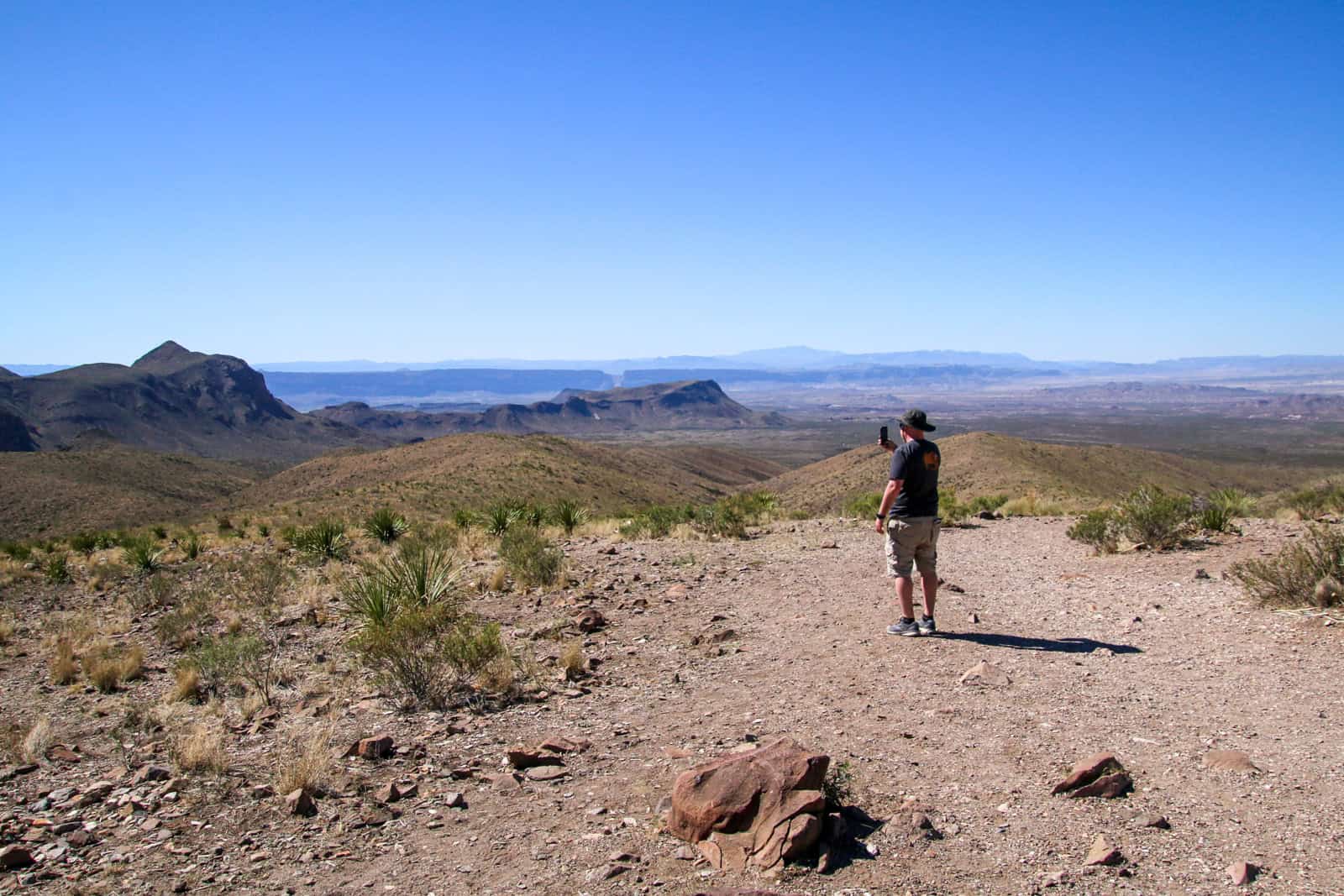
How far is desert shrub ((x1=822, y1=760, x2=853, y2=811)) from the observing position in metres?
4.55

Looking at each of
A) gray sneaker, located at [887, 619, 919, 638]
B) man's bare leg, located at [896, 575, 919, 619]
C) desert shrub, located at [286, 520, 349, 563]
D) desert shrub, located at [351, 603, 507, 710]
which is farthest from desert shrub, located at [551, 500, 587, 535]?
man's bare leg, located at [896, 575, 919, 619]

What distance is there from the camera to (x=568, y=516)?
18.5m

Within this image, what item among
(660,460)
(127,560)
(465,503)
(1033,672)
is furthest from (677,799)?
(660,460)

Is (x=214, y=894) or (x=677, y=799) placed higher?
(x=677, y=799)

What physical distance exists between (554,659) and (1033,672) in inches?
167

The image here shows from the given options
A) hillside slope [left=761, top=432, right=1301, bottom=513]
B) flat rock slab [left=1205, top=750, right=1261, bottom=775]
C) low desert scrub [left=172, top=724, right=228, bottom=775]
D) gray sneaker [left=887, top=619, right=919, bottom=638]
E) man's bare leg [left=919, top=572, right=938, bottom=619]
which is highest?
man's bare leg [left=919, top=572, right=938, bottom=619]

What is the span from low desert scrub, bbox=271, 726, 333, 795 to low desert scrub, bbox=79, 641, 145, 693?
13.4 feet

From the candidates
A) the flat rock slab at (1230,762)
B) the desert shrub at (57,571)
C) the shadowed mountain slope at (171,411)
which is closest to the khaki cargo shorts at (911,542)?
the flat rock slab at (1230,762)

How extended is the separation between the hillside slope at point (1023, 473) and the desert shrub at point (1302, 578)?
1104 inches

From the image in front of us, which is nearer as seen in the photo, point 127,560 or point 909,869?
point 909,869

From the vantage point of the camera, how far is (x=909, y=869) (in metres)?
4.07

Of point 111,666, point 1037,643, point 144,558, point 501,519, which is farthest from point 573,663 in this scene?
point 144,558

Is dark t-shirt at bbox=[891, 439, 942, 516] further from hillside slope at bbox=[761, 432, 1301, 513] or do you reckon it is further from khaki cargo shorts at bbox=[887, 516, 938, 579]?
hillside slope at bbox=[761, 432, 1301, 513]

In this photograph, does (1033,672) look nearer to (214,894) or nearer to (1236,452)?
(214,894)
